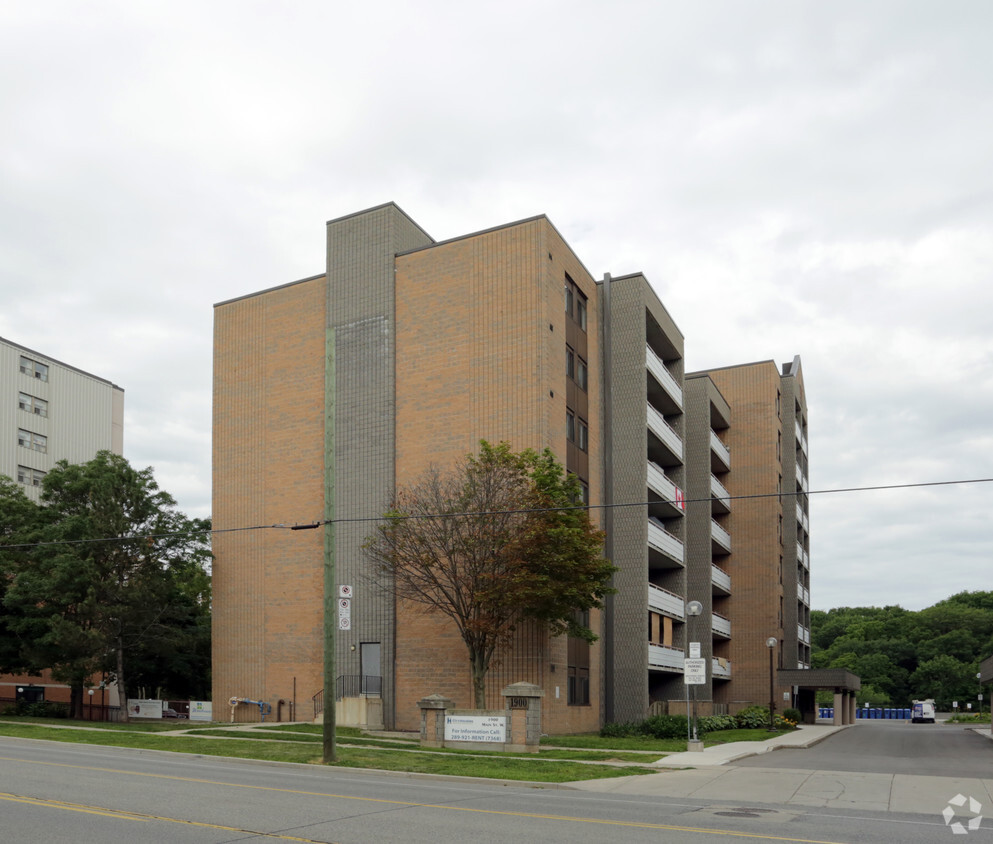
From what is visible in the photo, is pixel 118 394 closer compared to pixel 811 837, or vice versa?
pixel 811 837

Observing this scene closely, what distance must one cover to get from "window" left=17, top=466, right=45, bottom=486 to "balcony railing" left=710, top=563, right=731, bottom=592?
141 feet

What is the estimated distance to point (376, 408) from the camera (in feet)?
130

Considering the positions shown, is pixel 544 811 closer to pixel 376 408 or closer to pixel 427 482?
pixel 427 482

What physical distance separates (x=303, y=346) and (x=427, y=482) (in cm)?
1111

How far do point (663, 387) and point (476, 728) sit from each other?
24732mm

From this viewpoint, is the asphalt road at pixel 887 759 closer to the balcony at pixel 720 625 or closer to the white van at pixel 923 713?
the balcony at pixel 720 625

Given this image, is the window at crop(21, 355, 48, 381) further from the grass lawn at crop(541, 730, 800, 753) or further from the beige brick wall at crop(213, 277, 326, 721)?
the grass lawn at crop(541, 730, 800, 753)

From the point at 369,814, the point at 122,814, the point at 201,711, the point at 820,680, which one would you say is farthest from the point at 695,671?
the point at 820,680

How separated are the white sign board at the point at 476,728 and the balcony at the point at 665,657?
16737 millimetres

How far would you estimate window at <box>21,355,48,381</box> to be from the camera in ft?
219

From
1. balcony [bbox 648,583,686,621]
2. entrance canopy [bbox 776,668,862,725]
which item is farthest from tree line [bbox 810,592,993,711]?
balcony [bbox 648,583,686,621]

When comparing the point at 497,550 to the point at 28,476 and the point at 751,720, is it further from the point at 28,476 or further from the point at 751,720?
the point at 28,476

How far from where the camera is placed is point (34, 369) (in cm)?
6775

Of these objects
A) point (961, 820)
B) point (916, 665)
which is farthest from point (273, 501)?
point (916, 665)
